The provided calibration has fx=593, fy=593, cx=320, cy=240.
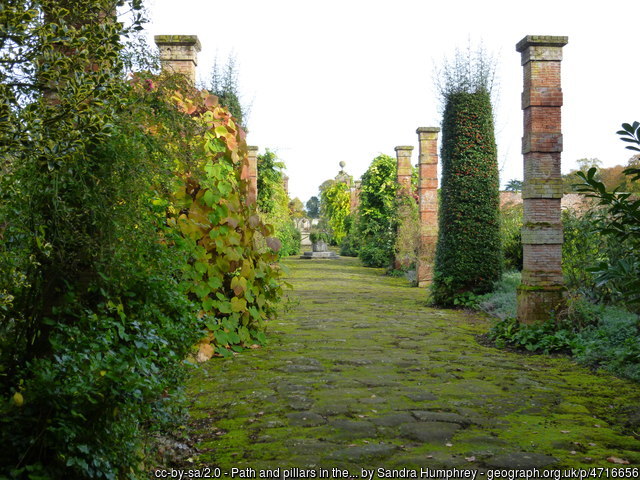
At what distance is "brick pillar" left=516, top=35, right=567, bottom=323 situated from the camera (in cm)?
741

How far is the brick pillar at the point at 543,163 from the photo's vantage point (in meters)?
7.41

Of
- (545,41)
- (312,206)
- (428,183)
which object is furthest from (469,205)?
(312,206)

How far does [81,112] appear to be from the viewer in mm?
2455

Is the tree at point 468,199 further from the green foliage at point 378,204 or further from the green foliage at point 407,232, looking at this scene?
the green foliage at point 378,204

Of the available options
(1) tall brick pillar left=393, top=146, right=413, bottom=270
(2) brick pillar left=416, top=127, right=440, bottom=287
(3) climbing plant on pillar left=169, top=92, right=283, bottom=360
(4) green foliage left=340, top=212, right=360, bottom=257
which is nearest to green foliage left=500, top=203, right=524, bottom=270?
(2) brick pillar left=416, top=127, right=440, bottom=287

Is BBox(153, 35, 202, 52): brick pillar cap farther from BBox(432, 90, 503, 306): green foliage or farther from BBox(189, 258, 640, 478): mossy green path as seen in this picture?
BBox(432, 90, 503, 306): green foliage

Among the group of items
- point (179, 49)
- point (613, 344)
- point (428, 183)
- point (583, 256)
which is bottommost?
point (613, 344)

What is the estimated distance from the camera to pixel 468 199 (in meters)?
10.6

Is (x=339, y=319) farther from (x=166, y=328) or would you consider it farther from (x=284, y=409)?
(x=166, y=328)

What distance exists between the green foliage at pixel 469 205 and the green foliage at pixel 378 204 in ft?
24.5

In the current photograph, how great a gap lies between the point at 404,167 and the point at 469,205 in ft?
24.3

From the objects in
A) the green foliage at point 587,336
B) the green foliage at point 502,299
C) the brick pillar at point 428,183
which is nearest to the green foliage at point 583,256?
the green foliage at point 587,336

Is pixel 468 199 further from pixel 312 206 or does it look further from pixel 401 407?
pixel 312 206

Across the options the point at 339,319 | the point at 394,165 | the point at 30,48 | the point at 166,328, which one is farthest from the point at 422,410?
the point at 394,165
